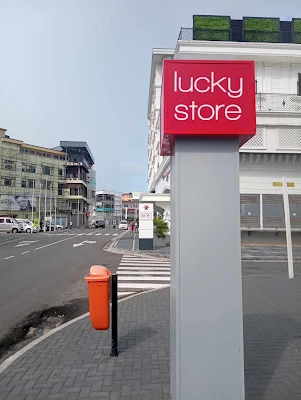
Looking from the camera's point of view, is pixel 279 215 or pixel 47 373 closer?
pixel 47 373

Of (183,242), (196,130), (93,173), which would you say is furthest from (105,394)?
(93,173)

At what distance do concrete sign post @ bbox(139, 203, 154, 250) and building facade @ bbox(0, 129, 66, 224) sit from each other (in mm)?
46159

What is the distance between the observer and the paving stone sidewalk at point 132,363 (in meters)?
3.58

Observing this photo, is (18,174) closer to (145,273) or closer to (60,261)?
(60,261)

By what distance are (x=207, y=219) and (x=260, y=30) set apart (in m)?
29.1

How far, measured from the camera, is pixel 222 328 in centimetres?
294

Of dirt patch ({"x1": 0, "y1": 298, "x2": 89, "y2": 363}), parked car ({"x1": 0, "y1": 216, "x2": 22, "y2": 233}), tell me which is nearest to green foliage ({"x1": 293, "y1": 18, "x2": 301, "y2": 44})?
dirt patch ({"x1": 0, "y1": 298, "x2": 89, "y2": 363})

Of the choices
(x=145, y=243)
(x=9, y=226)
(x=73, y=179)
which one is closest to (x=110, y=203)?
(x=73, y=179)

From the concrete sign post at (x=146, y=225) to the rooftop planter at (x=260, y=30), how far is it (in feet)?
55.7

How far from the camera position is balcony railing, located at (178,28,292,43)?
26.6m

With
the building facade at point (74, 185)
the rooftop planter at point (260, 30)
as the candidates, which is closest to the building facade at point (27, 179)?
the building facade at point (74, 185)

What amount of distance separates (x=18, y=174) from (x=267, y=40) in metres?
54.7

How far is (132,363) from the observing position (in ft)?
14.1

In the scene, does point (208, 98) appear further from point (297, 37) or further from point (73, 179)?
point (73, 179)
